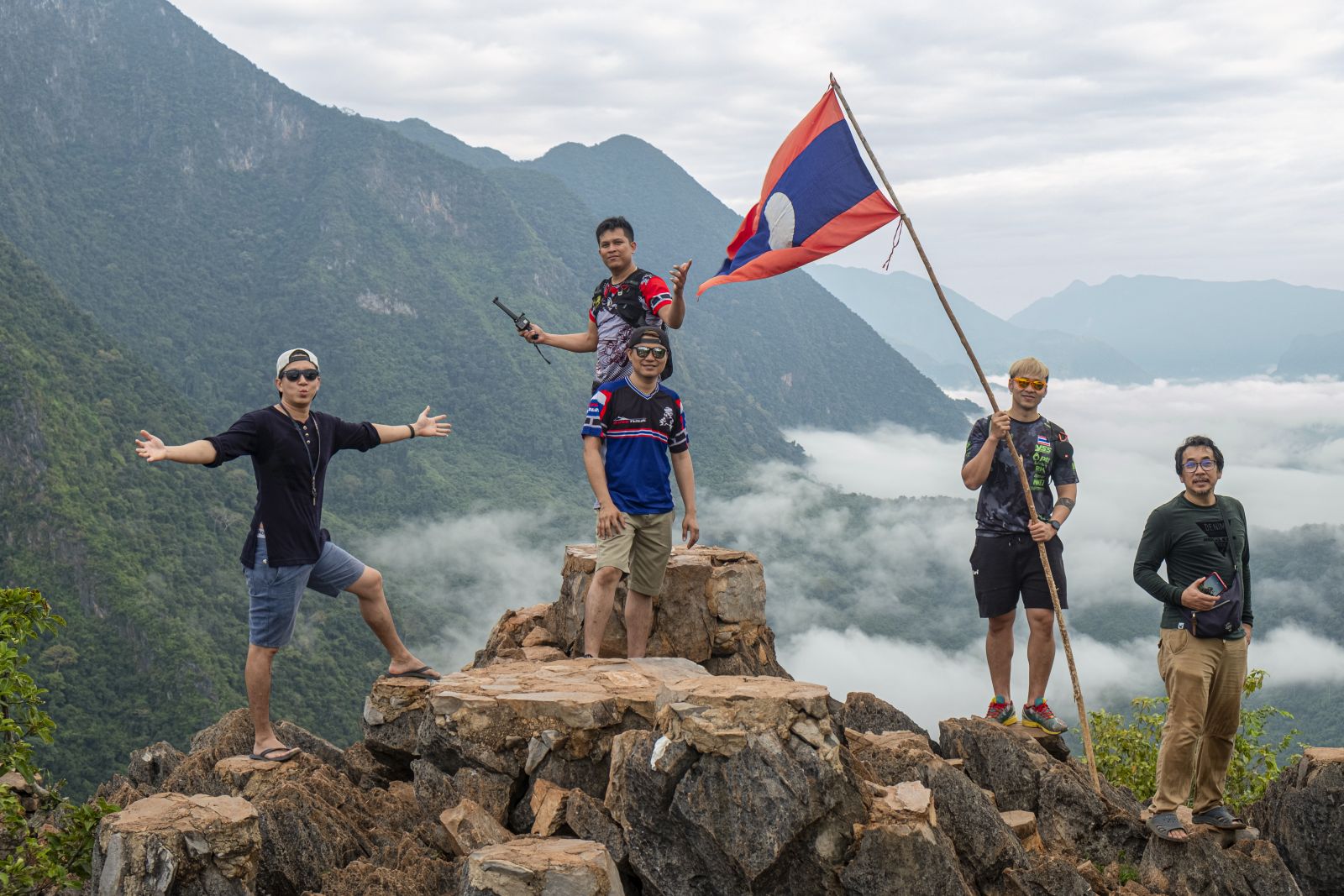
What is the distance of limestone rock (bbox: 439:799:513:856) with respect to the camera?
685cm

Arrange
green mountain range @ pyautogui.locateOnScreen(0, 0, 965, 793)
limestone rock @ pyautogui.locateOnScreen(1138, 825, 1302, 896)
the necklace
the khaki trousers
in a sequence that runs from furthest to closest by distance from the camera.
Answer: green mountain range @ pyautogui.locateOnScreen(0, 0, 965, 793), limestone rock @ pyautogui.locateOnScreen(1138, 825, 1302, 896), the khaki trousers, the necklace

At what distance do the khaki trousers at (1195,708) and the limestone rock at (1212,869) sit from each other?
0.36 m

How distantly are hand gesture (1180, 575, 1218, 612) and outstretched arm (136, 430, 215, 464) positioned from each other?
678 cm

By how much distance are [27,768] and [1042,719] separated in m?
7.75

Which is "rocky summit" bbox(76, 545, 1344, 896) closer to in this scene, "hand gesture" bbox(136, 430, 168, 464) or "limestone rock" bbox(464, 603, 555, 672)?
"limestone rock" bbox(464, 603, 555, 672)

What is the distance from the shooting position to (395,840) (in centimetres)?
748

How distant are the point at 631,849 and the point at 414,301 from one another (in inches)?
6889

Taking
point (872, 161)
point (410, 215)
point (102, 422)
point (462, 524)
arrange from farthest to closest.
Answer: point (410, 215) → point (462, 524) → point (102, 422) → point (872, 161)

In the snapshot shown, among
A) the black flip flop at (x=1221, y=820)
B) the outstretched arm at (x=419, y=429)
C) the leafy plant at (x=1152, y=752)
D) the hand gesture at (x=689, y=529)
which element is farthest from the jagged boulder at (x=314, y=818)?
the leafy plant at (x=1152, y=752)

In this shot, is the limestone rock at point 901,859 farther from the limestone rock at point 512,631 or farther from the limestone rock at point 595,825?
the limestone rock at point 512,631

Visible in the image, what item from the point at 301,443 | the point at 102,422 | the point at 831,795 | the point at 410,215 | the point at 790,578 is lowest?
the point at 790,578

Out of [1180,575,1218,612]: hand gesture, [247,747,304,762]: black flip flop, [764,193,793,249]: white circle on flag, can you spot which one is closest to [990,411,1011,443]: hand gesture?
[1180,575,1218,612]: hand gesture

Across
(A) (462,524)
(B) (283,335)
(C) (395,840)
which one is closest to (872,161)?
(C) (395,840)

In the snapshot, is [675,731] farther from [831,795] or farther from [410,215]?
[410,215]
